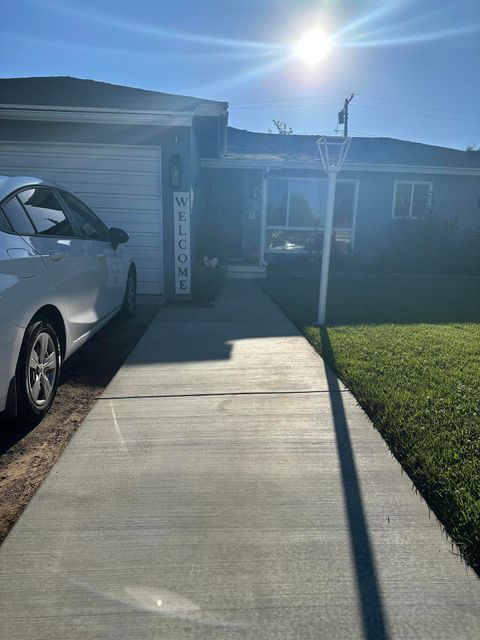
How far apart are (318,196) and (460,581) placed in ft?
41.2

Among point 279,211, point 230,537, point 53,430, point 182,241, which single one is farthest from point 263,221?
point 230,537

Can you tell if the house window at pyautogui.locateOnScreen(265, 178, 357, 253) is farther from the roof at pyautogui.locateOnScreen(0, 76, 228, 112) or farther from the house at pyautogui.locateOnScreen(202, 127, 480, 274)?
the roof at pyautogui.locateOnScreen(0, 76, 228, 112)

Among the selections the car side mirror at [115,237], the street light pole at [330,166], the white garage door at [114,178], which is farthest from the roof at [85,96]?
the car side mirror at [115,237]

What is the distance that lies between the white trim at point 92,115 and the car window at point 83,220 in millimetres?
3085

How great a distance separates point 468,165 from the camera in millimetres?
13336

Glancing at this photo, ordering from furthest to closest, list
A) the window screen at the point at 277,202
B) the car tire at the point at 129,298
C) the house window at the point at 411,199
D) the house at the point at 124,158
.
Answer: the house window at the point at 411,199
the window screen at the point at 277,202
the house at the point at 124,158
the car tire at the point at 129,298

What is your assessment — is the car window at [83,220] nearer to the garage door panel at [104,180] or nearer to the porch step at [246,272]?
the garage door panel at [104,180]

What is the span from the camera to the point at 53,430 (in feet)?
10.3

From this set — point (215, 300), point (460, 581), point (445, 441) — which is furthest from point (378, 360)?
point (215, 300)

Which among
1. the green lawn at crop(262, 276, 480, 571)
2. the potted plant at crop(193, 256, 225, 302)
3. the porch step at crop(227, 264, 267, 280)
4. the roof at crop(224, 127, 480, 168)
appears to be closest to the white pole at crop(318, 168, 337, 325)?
the green lawn at crop(262, 276, 480, 571)

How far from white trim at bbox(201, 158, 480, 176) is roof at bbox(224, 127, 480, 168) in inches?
5.5

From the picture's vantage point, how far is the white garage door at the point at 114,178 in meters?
7.68

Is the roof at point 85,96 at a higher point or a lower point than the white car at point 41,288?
higher

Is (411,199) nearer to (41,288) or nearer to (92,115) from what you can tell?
(92,115)
